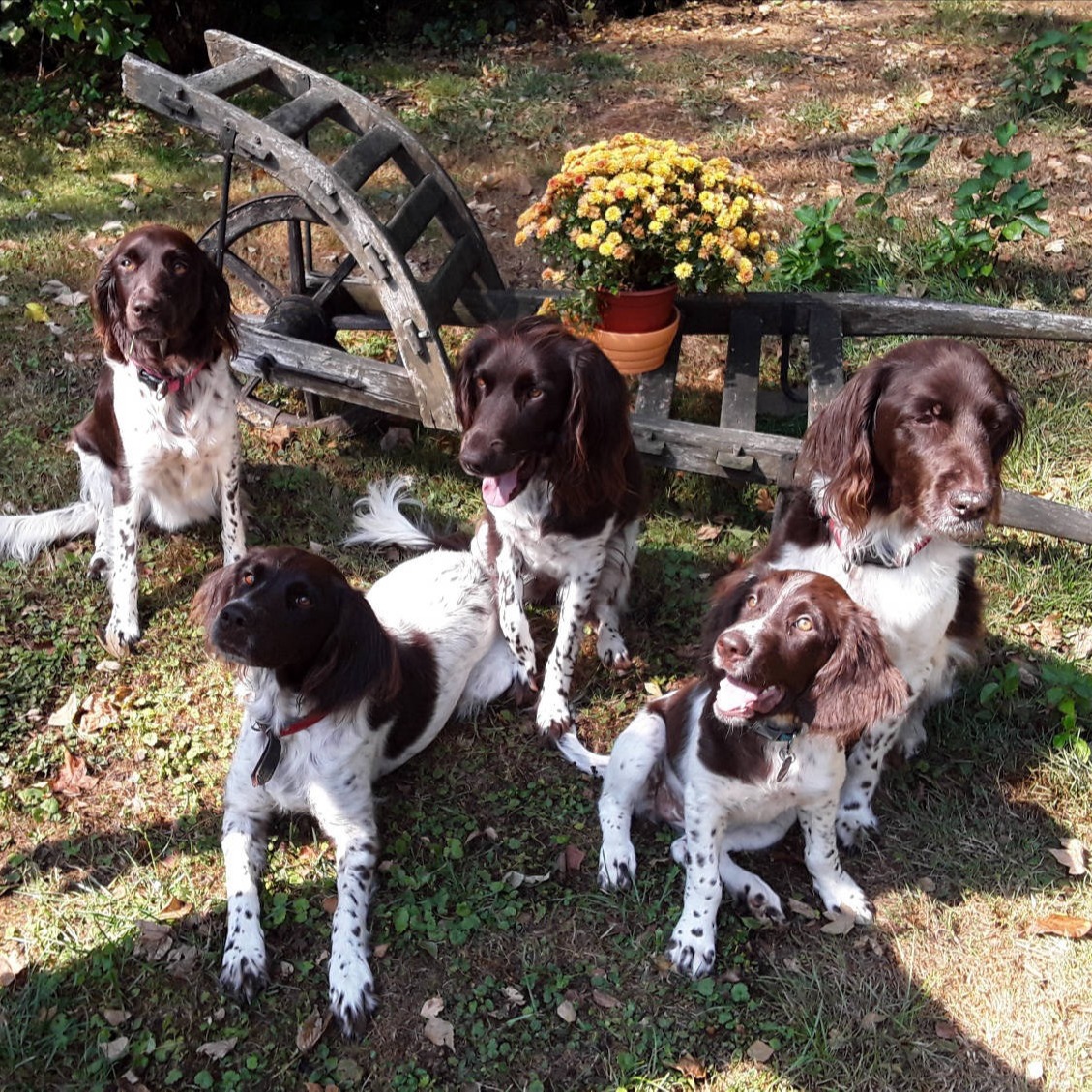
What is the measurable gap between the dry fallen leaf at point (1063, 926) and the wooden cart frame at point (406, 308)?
111cm

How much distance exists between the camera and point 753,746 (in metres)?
2.61

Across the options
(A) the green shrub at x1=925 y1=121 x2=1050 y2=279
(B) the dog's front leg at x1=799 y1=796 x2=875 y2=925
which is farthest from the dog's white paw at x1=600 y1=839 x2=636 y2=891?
(A) the green shrub at x1=925 y1=121 x2=1050 y2=279

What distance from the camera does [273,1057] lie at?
8.39ft

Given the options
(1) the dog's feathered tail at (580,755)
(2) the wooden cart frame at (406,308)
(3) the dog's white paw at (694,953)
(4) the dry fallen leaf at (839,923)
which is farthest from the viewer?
(2) the wooden cart frame at (406,308)

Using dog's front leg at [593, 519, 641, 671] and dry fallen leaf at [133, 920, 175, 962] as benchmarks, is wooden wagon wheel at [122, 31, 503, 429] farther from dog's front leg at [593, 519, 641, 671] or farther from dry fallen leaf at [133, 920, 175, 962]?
dry fallen leaf at [133, 920, 175, 962]

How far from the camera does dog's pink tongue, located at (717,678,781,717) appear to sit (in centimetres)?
242

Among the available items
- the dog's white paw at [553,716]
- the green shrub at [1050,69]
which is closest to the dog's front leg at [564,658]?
the dog's white paw at [553,716]

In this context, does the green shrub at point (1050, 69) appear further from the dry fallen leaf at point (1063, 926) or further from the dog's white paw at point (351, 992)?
the dog's white paw at point (351, 992)

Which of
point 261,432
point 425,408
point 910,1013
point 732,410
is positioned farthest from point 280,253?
point 910,1013

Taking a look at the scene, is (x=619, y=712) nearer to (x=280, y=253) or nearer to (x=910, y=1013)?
(x=910, y=1013)

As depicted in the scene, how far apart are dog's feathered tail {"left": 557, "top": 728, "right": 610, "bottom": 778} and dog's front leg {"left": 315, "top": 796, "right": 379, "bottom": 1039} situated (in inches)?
25.4

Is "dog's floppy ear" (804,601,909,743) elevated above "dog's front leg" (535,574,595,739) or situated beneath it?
elevated above

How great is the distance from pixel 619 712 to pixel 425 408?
3.98ft

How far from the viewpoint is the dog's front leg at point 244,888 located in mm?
2668
